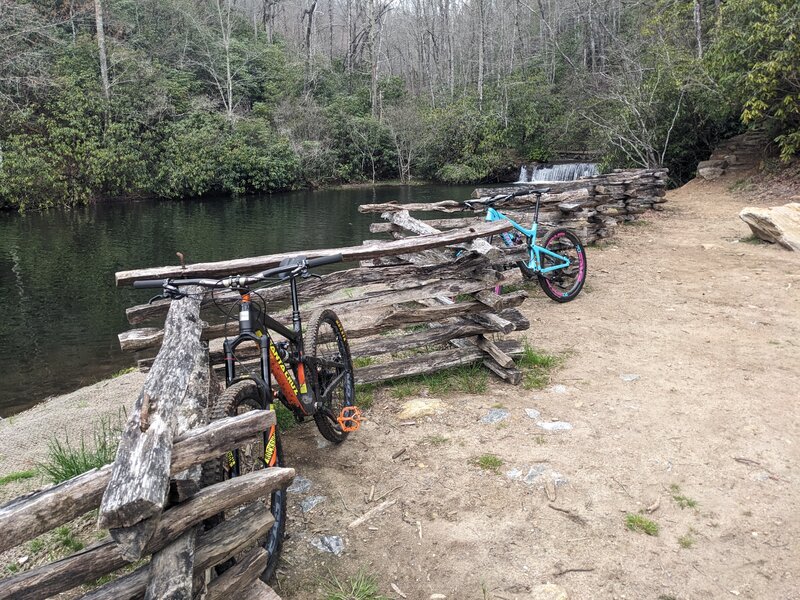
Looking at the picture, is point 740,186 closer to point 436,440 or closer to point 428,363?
point 428,363

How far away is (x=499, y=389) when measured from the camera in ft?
16.6

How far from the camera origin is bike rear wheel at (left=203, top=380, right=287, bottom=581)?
2.54m

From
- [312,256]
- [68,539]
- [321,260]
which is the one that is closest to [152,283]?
[321,260]

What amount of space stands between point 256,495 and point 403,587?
0.98m

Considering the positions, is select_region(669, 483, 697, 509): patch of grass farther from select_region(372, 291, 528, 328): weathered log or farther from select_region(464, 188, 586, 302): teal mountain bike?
select_region(464, 188, 586, 302): teal mountain bike

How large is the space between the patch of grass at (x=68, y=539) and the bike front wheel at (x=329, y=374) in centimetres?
149

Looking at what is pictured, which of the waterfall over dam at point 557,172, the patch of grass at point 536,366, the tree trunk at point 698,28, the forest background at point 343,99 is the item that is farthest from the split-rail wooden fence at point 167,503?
the waterfall over dam at point 557,172

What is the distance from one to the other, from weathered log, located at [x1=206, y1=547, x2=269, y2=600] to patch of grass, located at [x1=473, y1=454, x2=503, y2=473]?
1750mm

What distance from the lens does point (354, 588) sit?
109 inches

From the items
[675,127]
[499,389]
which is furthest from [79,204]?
[499,389]

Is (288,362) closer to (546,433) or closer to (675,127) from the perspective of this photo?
(546,433)

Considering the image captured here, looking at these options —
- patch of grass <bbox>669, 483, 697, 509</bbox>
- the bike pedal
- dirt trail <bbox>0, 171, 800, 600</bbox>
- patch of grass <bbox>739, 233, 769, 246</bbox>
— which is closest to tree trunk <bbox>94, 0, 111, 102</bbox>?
dirt trail <bbox>0, 171, 800, 600</bbox>

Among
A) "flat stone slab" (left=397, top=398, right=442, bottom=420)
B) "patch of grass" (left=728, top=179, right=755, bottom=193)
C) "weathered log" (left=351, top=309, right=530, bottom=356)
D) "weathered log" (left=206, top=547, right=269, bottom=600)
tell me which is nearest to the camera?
"weathered log" (left=206, top=547, right=269, bottom=600)

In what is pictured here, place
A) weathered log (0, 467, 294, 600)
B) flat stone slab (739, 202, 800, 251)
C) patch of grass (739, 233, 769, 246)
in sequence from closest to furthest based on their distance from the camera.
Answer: weathered log (0, 467, 294, 600)
flat stone slab (739, 202, 800, 251)
patch of grass (739, 233, 769, 246)
